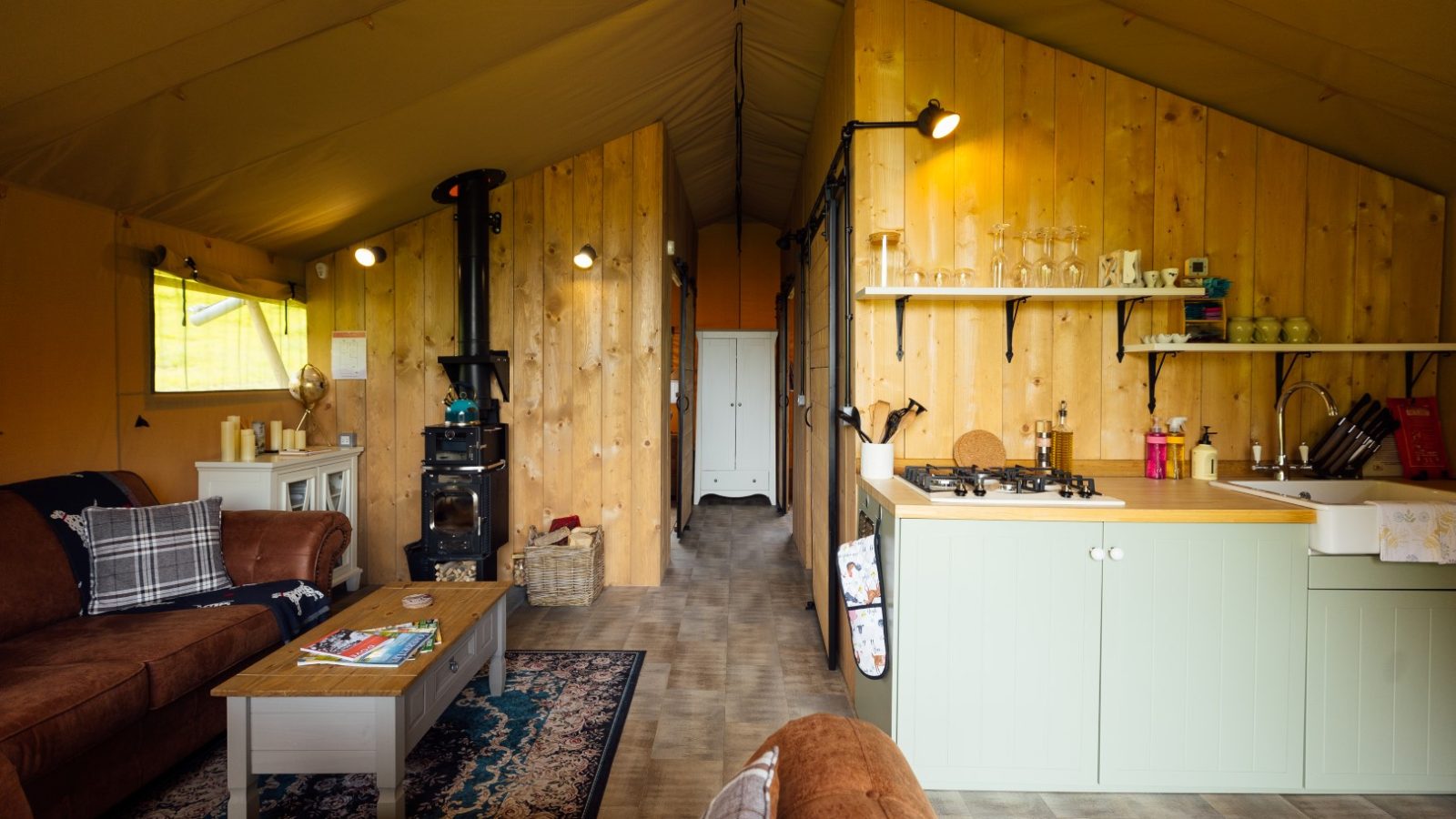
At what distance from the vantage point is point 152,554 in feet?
8.46

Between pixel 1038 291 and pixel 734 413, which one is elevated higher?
pixel 1038 291

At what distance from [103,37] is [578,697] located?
2555 millimetres

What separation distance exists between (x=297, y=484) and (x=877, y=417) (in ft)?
10.0

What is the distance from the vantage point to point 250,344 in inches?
157

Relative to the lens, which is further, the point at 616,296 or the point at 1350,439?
the point at 616,296

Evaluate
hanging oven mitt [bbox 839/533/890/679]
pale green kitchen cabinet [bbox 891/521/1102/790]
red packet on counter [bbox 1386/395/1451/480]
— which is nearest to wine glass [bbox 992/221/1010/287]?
pale green kitchen cabinet [bbox 891/521/1102/790]

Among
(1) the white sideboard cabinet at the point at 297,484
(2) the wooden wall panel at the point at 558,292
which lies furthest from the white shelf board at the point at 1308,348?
(1) the white sideboard cabinet at the point at 297,484

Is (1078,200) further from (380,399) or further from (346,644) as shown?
(380,399)

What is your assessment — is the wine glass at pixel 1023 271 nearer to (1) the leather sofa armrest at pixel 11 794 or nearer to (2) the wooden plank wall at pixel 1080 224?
(2) the wooden plank wall at pixel 1080 224

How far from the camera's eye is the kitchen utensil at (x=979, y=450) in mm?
2623

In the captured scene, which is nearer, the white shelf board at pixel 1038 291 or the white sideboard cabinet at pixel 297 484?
the white shelf board at pixel 1038 291

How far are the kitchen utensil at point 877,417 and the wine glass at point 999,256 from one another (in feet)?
1.92

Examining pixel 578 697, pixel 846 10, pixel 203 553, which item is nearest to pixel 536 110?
pixel 846 10

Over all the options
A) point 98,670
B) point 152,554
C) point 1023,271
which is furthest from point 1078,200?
point 152,554
